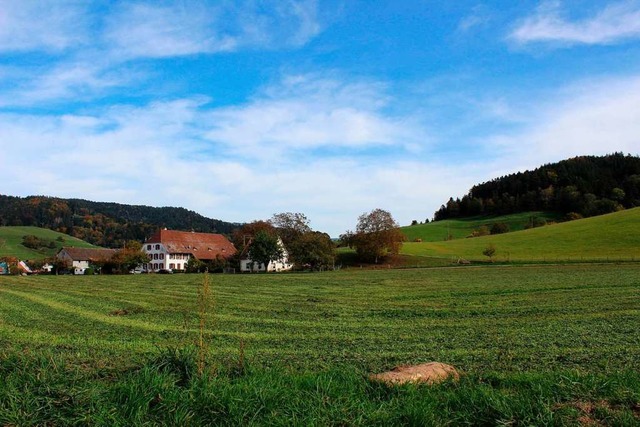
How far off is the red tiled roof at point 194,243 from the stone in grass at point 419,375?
113 m

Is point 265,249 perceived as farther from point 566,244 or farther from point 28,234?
point 28,234

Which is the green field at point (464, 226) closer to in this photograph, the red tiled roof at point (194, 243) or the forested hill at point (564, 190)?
the forested hill at point (564, 190)

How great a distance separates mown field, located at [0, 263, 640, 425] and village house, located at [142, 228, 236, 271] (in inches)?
3827

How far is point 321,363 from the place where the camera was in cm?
1029

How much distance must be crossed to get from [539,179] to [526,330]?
16497 cm

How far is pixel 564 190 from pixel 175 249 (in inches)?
4530

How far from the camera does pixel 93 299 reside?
3008cm

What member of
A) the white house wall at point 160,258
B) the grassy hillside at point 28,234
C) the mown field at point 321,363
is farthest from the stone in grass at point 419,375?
the grassy hillside at point 28,234

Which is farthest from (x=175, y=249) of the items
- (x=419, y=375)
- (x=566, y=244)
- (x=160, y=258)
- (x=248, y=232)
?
(x=419, y=375)

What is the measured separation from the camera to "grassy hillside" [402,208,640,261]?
7856cm

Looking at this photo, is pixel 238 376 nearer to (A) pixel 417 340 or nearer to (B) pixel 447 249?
(A) pixel 417 340

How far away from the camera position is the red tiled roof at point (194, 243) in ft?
397

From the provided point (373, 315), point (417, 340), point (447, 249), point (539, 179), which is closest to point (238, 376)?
point (417, 340)

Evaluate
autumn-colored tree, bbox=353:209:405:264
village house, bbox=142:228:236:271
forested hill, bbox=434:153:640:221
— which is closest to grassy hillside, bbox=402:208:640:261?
autumn-colored tree, bbox=353:209:405:264
